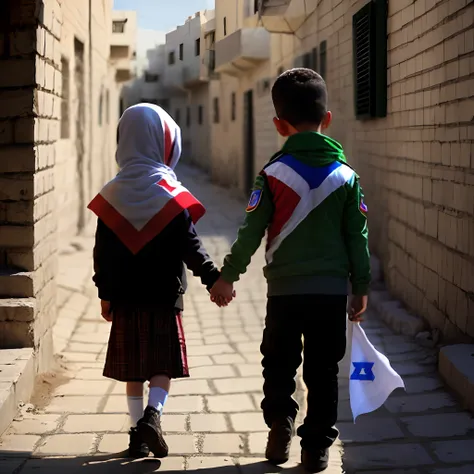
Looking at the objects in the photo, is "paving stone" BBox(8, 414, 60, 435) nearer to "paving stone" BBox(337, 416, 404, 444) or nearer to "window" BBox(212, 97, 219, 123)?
"paving stone" BBox(337, 416, 404, 444)

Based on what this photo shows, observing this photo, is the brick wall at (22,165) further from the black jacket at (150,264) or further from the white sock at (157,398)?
the white sock at (157,398)

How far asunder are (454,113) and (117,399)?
2.54 m

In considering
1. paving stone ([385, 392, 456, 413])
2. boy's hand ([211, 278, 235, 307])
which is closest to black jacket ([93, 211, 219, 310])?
boy's hand ([211, 278, 235, 307])

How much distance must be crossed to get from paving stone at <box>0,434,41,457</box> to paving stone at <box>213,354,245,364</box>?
2.11m

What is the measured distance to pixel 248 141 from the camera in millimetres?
20406

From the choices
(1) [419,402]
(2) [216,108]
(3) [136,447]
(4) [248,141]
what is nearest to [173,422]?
(3) [136,447]

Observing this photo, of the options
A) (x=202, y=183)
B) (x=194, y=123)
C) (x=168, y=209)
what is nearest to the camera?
(x=168, y=209)

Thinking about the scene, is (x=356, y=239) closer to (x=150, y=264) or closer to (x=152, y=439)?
(x=150, y=264)

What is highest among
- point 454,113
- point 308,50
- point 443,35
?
point 308,50

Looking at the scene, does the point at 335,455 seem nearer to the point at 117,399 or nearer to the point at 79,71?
the point at 117,399

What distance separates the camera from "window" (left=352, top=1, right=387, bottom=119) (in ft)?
24.4

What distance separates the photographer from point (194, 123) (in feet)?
99.4

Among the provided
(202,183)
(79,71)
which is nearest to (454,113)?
(79,71)

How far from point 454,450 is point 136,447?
1.27 meters
